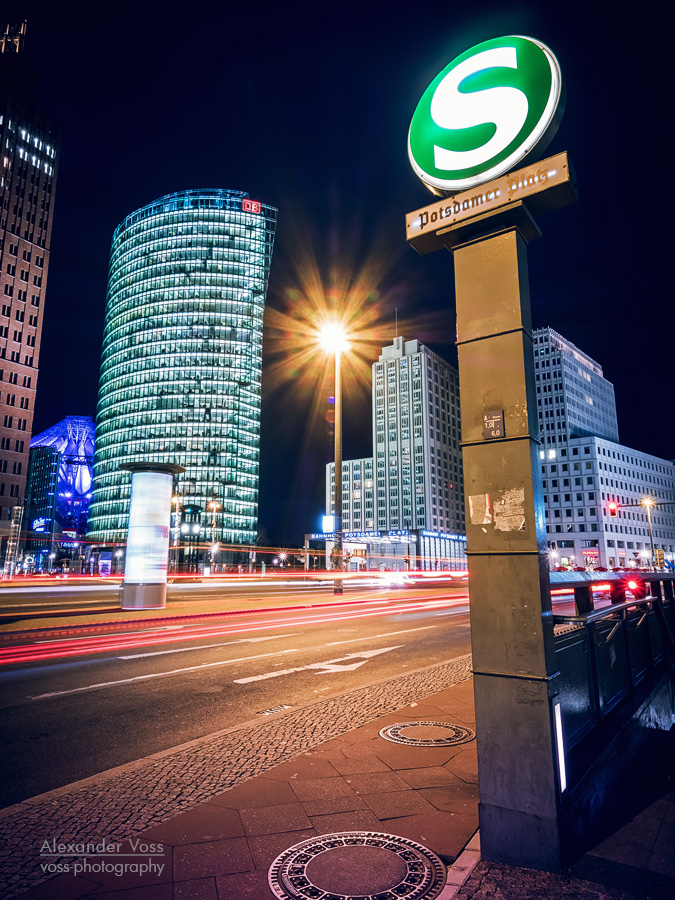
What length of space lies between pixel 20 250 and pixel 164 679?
111 m

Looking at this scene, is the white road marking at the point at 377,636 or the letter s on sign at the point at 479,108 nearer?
the letter s on sign at the point at 479,108

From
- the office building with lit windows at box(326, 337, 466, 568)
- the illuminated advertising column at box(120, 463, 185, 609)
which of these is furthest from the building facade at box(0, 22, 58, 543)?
A: the illuminated advertising column at box(120, 463, 185, 609)

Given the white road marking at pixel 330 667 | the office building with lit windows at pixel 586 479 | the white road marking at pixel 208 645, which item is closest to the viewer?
the white road marking at pixel 330 667

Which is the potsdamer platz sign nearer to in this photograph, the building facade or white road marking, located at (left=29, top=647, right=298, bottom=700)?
white road marking, located at (left=29, top=647, right=298, bottom=700)

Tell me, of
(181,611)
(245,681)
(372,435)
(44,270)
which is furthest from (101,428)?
A: (245,681)

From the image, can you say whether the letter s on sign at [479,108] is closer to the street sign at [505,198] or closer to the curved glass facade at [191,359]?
the street sign at [505,198]

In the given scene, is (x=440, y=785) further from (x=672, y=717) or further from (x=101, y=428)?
(x=101, y=428)

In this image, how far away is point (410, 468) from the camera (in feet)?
481

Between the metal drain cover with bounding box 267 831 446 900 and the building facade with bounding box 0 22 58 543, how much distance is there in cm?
9937

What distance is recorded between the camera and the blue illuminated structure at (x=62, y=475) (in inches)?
6959

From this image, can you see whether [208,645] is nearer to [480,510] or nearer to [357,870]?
[357,870]

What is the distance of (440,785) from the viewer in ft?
14.8

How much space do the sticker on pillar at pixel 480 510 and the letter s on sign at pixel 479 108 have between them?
2.63 m

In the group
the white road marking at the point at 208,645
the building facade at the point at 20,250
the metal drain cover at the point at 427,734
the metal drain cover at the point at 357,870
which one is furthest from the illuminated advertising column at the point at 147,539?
the building facade at the point at 20,250
